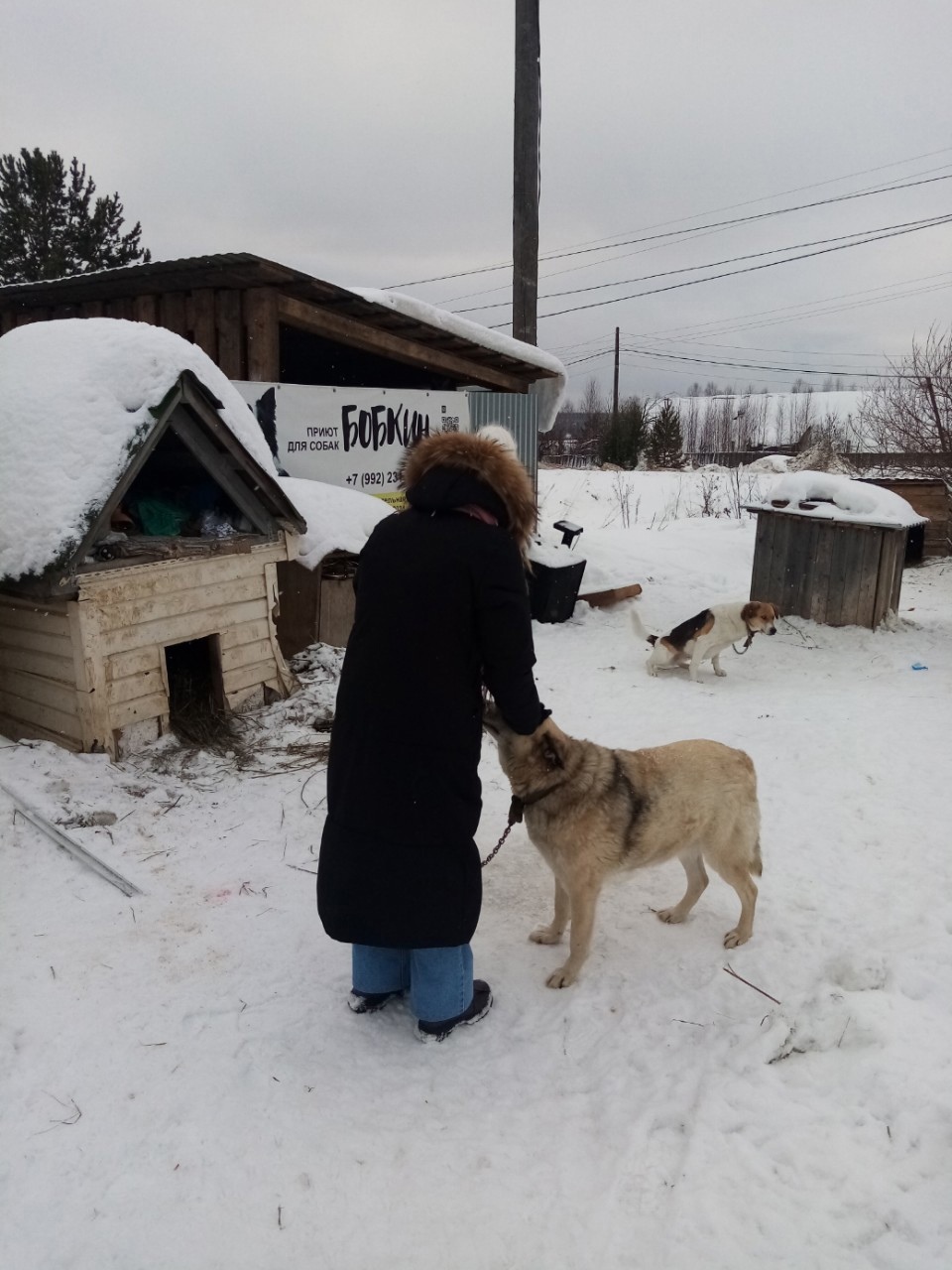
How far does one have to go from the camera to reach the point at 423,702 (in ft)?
8.12

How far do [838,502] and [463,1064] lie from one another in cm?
835

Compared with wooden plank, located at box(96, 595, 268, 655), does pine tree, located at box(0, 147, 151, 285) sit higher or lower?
higher

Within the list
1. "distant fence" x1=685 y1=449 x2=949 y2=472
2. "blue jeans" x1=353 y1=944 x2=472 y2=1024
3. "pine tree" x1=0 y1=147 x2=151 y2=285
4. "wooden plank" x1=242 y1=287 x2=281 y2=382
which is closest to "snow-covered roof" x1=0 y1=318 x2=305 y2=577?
"wooden plank" x1=242 y1=287 x2=281 y2=382

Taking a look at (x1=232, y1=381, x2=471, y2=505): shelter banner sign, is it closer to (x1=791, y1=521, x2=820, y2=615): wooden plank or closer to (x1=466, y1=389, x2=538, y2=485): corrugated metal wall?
(x1=466, y1=389, x2=538, y2=485): corrugated metal wall

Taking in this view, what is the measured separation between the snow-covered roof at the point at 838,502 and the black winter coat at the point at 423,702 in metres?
7.57

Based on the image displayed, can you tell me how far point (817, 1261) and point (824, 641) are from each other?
24.7ft

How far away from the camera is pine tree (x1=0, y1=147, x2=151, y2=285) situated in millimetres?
20484

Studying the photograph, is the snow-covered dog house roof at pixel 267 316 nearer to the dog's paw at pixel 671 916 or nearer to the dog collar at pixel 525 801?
the dog collar at pixel 525 801

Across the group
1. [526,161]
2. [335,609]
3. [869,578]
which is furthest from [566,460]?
[335,609]

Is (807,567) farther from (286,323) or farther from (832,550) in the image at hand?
(286,323)

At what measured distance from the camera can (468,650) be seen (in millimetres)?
2512

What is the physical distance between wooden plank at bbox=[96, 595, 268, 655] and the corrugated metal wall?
5.88 meters

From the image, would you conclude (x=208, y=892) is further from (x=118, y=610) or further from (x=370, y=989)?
(x=118, y=610)

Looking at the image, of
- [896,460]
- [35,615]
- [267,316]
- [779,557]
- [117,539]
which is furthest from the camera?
[896,460]
